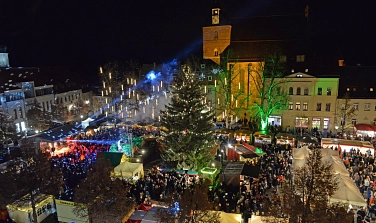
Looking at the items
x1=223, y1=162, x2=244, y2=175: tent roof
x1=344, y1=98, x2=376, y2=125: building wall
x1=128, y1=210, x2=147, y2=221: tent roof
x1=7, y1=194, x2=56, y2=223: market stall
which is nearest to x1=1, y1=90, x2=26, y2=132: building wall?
x1=7, y1=194, x2=56, y2=223: market stall

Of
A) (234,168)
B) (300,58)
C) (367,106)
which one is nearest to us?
(234,168)

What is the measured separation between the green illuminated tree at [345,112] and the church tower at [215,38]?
1796 cm

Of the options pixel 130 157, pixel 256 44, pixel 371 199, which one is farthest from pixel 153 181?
pixel 256 44

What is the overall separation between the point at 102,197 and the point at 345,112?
2821 cm

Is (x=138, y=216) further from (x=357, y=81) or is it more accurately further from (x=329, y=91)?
(x=357, y=81)

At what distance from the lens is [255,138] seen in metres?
27.2

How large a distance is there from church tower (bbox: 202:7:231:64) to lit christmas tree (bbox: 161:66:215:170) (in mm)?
23863

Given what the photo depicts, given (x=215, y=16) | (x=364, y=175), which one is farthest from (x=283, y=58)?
(x=364, y=175)

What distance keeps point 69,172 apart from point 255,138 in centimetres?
1650

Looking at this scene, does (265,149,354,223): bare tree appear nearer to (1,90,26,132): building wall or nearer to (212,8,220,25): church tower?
(212,8,220,25): church tower

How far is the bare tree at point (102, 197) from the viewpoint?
13.1 metres

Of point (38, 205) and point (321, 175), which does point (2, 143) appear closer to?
point (38, 205)

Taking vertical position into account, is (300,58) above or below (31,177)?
above

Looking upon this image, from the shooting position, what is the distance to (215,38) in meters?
43.0
